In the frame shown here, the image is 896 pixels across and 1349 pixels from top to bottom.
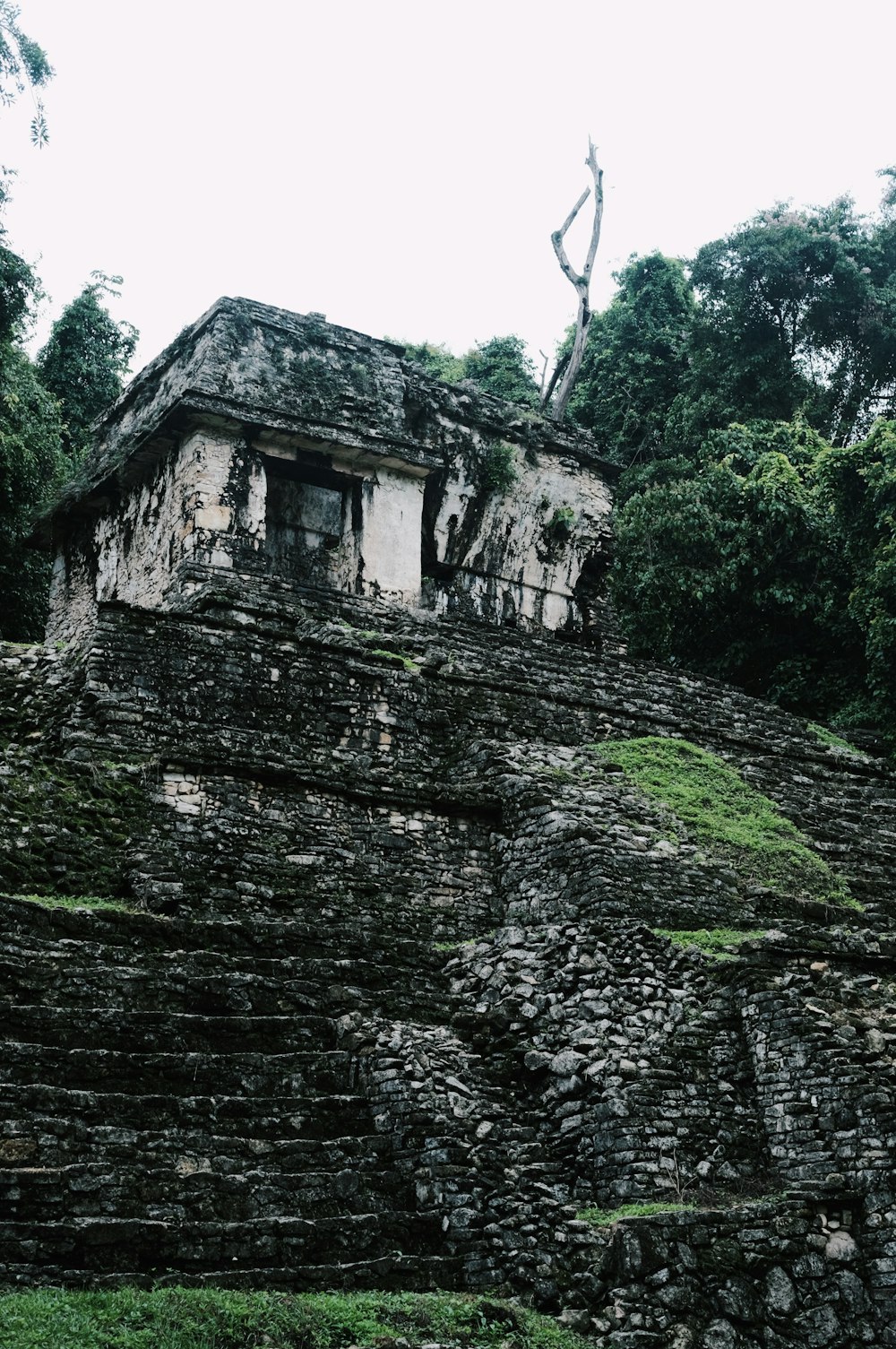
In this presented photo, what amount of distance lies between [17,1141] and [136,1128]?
2.07 feet

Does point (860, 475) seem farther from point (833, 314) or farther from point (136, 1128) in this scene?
point (136, 1128)

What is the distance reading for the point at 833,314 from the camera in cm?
2588

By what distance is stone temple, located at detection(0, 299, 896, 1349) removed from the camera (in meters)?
7.38

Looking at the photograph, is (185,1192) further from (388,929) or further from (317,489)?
(317,489)

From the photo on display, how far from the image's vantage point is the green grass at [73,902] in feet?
29.1

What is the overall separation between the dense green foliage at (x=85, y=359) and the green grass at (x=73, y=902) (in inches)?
548

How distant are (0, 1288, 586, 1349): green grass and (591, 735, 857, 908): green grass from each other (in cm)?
569

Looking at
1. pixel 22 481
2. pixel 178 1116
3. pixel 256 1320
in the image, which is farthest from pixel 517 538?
pixel 256 1320

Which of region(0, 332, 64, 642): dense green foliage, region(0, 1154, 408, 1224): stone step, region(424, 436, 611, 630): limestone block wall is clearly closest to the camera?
region(0, 1154, 408, 1224): stone step

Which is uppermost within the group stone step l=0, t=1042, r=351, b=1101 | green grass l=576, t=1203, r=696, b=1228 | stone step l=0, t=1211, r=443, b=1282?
stone step l=0, t=1042, r=351, b=1101

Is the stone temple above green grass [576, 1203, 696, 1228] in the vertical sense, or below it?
above

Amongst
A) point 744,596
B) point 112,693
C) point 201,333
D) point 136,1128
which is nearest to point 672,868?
point 112,693

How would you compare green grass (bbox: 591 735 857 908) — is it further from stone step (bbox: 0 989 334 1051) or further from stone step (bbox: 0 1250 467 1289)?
stone step (bbox: 0 1250 467 1289)

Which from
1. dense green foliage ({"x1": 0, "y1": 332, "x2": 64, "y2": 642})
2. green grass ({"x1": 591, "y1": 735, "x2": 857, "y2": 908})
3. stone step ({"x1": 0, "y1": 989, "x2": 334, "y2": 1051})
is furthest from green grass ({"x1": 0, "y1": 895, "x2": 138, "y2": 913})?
dense green foliage ({"x1": 0, "y1": 332, "x2": 64, "y2": 642})
